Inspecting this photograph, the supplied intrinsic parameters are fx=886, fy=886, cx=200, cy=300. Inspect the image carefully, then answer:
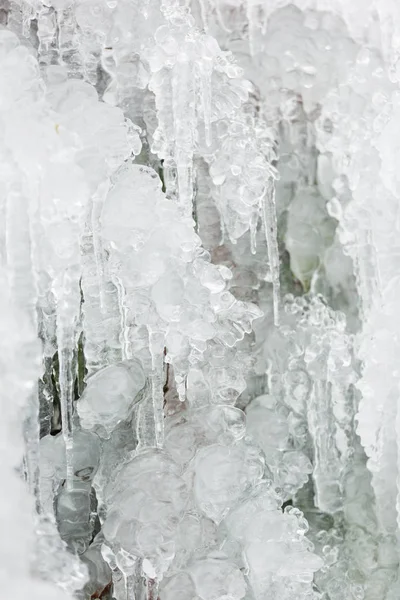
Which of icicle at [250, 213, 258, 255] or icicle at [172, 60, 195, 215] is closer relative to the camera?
icicle at [172, 60, 195, 215]

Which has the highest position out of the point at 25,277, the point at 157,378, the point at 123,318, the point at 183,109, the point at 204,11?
the point at 204,11

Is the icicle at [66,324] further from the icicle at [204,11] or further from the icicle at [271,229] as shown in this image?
the icicle at [204,11]

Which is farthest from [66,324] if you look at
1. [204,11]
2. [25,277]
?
[204,11]

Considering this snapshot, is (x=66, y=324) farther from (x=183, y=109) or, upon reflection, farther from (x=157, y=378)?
(x=183, y=109)

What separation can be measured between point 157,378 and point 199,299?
0.79 feet

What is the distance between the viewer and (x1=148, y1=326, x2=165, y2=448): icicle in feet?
7.74

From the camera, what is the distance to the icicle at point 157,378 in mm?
2359

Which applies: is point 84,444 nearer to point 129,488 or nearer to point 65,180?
point 129,488

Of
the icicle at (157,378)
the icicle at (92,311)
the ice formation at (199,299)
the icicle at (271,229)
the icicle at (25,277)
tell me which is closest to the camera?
the icicle at (25,277)

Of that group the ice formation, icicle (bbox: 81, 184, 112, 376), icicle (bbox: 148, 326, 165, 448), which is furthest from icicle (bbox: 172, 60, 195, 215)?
icicle (bbox: 148, 326, 165, 448)

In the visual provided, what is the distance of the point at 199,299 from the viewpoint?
239 centimetres

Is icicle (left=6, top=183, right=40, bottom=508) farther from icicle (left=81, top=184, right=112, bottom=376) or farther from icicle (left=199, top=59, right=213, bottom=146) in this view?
icicle (left=199, top=59, right=213, bottom=146)

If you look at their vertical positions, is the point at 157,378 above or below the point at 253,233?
below

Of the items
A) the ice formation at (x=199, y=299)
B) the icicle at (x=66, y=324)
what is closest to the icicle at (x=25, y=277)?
the ice formation at (x=199, y=299)
